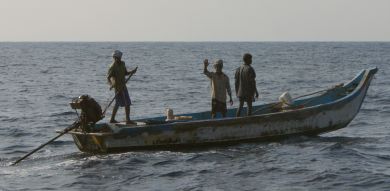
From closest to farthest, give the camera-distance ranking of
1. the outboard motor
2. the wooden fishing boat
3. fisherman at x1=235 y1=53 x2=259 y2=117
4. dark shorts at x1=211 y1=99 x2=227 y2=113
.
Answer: the outboard motor < the wooden fishing boat < fisherman at x1=235 y1=53 x2=259 y2=117 < dark shorts at x1=211 y1=99 x2=227 y2=113

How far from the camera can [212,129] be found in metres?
16.6

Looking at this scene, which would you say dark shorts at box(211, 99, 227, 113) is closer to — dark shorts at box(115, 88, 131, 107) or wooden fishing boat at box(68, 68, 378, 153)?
wooden fishing boat at box(68, 68, 378, 153)

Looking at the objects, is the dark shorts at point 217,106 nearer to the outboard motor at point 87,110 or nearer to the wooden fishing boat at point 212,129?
the wooden fishing boat at point 212,129

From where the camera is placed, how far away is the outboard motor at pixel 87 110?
1600 centimetres

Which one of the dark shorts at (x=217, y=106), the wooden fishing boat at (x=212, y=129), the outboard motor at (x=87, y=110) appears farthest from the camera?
the dark shorts at (x=217, y=106)

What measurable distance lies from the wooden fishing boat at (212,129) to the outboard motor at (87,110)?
226 millimetres

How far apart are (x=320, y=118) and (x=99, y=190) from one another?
6.56 m

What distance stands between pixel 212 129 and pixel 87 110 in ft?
9.35

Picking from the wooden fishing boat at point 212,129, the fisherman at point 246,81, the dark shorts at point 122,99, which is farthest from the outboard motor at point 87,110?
the fisherman at point 246,81

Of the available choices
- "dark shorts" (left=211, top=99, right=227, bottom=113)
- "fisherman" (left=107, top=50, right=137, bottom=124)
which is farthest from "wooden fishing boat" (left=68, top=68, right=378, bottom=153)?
"fisherman" (left=107, top=50, right=137, bottom=124)

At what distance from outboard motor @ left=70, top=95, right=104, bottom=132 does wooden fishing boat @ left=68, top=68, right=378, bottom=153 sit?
23cm

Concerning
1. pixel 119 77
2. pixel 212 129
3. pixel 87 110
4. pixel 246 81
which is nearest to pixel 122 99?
pixel 119 77

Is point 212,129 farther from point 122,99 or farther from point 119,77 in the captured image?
point 119,77

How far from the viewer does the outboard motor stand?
16.0 m
